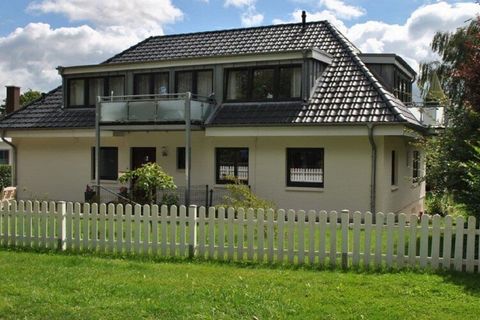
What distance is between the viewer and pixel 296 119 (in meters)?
17.9

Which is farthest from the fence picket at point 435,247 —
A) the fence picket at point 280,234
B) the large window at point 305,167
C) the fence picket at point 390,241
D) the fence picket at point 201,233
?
the large window at point 305,167

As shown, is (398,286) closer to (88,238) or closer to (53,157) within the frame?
(88,238)

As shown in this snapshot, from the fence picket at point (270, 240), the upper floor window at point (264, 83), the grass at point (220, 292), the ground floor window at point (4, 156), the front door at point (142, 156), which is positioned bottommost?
the grass at point (220, 292)

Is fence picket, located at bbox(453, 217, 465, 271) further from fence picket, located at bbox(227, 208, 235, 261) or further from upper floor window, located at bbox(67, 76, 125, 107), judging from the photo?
upper floor window, located at bbox(67, 76, 125, 107)

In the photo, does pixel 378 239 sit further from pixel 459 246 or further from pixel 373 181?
pixel 373 181

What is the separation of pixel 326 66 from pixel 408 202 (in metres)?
6.24

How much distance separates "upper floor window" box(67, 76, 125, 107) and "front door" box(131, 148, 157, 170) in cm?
254

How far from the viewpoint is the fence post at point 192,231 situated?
31.3 ft

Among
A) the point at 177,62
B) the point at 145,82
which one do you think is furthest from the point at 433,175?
the point at 145,82

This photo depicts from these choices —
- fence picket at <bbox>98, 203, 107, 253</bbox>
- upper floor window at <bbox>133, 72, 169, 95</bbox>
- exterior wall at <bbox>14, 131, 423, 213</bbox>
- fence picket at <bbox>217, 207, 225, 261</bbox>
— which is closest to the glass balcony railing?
upper floor window at <bbox>133, 72, 169, 95</bbox>

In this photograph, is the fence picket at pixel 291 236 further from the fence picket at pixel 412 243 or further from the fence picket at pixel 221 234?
the fence picket at pixel 412 243

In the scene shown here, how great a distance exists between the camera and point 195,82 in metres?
20.8

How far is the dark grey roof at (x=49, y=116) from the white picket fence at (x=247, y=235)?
436 inches

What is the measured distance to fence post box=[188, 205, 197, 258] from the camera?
376 inches
